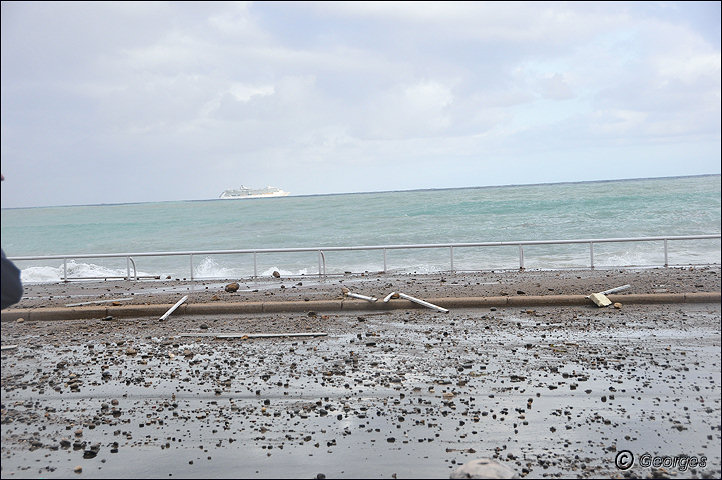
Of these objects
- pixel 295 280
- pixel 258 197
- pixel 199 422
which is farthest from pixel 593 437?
pixel 258 197

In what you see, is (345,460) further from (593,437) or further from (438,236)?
(438,236)

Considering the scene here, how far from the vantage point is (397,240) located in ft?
132

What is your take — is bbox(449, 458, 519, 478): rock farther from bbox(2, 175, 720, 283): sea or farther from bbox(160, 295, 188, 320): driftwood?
bbox(2, 175, 720, 283): sea

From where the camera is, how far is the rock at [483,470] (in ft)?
14.8

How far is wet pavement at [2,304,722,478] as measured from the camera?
5.29m

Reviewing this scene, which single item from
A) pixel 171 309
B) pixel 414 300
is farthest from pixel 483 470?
pixel 171 309

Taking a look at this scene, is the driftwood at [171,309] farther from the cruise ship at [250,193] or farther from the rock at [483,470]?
the cruise ship at [250,193]

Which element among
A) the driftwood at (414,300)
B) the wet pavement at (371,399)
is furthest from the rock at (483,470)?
the driftwood at (414,300)

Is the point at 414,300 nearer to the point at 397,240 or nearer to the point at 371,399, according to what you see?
the point at 371,399

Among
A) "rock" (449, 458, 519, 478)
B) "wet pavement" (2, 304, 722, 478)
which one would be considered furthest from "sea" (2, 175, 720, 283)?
"rock" (449, 458, 519, 478)

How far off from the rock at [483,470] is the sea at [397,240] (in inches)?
485

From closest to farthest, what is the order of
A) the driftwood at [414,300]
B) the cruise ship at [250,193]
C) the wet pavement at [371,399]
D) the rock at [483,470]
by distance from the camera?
the rock at [483,470], the wet pavement at [371,399], the driftwood at [414,300], the cruise ship at [250,193]

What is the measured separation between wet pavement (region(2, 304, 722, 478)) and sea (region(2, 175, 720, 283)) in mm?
7022

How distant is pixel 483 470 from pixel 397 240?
3580cm
